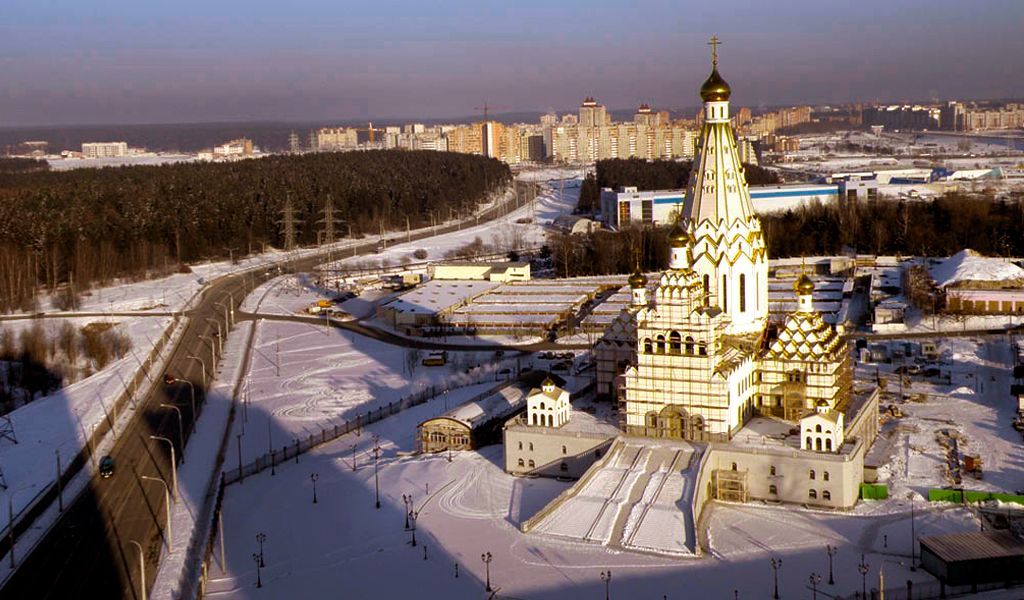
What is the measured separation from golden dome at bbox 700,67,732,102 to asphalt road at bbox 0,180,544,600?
16193mm

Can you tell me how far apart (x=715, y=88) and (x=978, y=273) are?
24.3m

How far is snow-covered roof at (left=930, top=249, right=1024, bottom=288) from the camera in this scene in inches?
1841

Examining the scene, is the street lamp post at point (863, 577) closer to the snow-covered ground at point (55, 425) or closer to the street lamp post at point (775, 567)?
the street lamp post at point (775, 567)

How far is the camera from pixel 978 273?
4747cm

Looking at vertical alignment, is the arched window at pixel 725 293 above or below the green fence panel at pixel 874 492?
Result: above

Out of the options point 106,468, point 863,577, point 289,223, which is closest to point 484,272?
point 289,223

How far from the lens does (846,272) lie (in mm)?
55812

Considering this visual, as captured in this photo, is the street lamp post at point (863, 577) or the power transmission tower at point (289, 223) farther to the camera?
the power transmission tower at point (289, 223)

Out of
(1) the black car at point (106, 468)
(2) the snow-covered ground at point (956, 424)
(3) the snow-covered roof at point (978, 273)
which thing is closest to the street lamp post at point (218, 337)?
(1) the black car at point (106, 468)

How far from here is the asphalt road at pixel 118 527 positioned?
2136 cm

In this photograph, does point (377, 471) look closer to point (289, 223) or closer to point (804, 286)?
point (804, 286)

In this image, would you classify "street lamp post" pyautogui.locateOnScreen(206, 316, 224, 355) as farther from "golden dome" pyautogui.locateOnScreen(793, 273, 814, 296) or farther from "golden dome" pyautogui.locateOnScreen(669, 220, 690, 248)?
"golden dome" pyautogui.locateOnScreen(793, 273, 814, 296)

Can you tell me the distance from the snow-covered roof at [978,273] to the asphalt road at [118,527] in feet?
99.9

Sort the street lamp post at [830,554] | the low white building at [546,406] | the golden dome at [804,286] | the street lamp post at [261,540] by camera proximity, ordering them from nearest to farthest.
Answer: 1. the street lamp post at [830,554]
2. the street lamp post at [261,540]
3. the golden dome at [804,286]
4. the low white building at [546,406]
